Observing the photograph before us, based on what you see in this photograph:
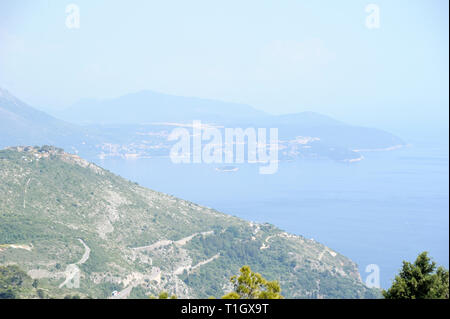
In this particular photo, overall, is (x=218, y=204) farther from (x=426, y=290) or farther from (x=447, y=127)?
(x=447, y=127)

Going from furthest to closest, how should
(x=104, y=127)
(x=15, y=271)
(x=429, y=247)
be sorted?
(x=104, y=127), (x=429, y=247), (x=15, y=271)

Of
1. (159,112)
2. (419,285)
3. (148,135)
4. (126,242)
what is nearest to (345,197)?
(126,242)

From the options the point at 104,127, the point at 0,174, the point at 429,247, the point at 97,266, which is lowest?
the point at 429,247

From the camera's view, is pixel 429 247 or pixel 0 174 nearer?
pixel 0 174

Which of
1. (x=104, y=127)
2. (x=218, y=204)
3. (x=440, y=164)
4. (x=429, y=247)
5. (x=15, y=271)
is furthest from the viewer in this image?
(x=104, y=127)

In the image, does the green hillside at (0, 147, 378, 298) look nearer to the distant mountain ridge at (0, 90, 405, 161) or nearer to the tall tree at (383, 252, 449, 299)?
the tall tree at (383, 252, 449, 299)

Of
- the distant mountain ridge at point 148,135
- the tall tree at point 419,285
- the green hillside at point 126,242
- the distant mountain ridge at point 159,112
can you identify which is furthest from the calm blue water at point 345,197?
the distant mountain ridge at point 159,112

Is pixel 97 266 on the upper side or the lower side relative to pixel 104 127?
lower

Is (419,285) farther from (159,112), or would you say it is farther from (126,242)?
(159,112)

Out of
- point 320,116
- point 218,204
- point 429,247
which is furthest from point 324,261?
point 320,116
